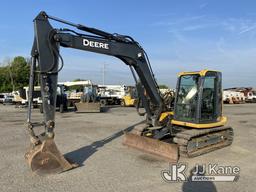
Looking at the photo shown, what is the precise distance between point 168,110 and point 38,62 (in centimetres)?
443

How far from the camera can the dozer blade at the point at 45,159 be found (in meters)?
6.15

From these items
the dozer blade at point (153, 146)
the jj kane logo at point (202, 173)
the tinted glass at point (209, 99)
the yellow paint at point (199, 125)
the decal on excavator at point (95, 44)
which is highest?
the decal on excavator at point (95, 44)

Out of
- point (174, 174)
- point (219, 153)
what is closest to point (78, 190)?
point (174, 174)

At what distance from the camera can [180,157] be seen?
787 centimetres

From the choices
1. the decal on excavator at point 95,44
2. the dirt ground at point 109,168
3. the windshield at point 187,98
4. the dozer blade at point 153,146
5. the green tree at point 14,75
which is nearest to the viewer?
the dirt ground at point 109,168

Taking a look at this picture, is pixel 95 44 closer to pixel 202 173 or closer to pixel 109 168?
pixel 109 168

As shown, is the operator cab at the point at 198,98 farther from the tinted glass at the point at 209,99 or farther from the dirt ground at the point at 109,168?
the dirt ground at the point at 109,168

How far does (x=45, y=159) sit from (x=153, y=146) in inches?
122

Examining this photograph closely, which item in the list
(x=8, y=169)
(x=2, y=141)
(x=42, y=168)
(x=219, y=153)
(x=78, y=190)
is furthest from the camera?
(x=2, y=141)

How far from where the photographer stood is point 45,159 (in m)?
6.25

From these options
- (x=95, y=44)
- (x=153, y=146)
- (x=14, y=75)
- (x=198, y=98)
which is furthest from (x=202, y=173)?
(x=14, y=75)

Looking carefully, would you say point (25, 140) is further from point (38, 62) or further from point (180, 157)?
point (180, 157)

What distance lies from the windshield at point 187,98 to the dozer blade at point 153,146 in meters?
1.25

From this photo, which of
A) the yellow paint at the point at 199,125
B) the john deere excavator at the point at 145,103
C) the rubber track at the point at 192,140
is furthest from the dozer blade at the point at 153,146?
the yellow paint at the point at 199,125
